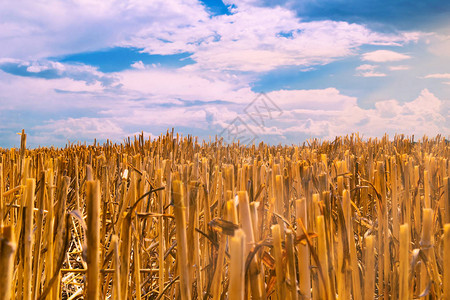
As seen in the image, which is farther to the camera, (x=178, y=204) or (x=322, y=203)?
(x=322, y=203)

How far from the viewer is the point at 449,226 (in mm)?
776

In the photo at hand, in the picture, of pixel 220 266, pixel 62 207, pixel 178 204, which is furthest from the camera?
pixel 62 207

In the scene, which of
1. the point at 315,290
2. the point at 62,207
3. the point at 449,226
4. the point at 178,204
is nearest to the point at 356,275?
the point at 315,290

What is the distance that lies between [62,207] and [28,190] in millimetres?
128

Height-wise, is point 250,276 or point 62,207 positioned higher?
point 62,207

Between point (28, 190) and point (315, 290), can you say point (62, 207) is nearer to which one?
point (28, 190)

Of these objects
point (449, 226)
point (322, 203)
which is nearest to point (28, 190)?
point (322, 203)

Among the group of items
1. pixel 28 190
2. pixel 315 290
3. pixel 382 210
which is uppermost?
pixel 28 190

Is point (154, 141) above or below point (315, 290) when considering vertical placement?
above

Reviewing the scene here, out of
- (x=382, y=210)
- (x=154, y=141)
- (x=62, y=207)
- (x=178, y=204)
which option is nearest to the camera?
(x=178, y=204)

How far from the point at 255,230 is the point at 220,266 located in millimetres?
129

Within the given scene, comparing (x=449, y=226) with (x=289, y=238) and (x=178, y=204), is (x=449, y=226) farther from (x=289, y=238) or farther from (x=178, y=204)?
(x=178, y=204)

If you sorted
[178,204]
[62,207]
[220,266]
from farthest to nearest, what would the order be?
[62,207]
[220,266]
[178,204]

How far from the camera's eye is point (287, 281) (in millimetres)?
796
